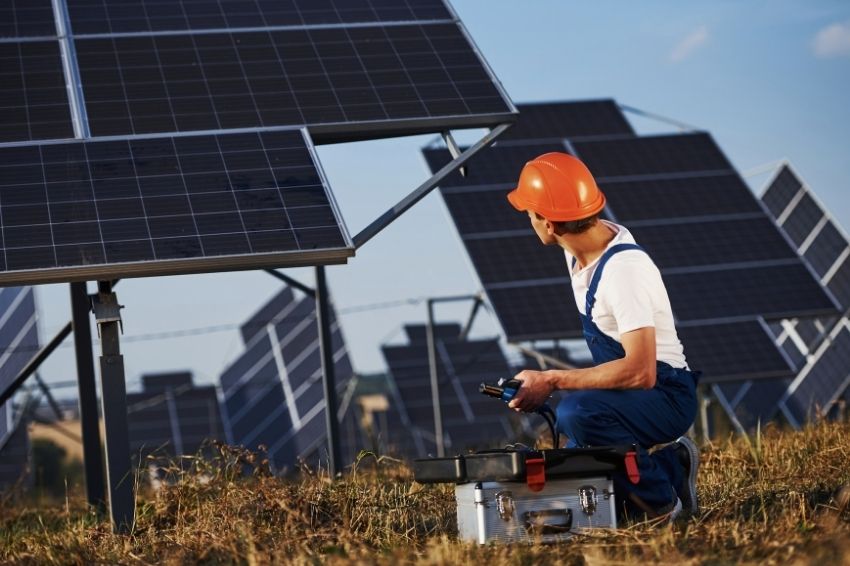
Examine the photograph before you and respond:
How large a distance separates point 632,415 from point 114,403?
2.59 meters

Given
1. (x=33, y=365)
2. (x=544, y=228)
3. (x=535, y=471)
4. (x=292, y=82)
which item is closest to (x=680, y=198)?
(x=292, y=82)

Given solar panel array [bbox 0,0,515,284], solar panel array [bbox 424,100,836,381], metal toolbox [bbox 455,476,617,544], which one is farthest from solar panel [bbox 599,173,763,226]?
metal toolbox [bbox 455,476,617,544]

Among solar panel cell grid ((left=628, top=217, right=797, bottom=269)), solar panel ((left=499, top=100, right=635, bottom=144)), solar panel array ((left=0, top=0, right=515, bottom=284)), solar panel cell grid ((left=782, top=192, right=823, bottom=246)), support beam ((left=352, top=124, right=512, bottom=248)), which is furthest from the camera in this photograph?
solar panel cell grid ((left=782, top=192, right=823, bottom=246))

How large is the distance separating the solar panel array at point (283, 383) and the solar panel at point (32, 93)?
39.4 feet

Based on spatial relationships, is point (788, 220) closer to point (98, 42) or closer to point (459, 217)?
point (459, 217)

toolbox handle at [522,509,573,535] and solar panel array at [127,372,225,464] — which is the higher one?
solar panel array at [127,372,225,464]

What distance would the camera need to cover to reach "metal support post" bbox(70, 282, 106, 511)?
8.56m

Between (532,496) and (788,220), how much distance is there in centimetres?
1948

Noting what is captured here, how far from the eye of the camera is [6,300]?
15.2 m

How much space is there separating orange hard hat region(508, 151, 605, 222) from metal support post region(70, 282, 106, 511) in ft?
13.3

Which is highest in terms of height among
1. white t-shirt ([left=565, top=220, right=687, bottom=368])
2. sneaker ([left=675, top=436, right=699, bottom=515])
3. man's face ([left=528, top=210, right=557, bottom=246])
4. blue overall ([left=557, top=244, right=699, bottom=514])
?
man's face ([left=528, top=210, right=557, bottom=246])

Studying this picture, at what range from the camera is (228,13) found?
895cm

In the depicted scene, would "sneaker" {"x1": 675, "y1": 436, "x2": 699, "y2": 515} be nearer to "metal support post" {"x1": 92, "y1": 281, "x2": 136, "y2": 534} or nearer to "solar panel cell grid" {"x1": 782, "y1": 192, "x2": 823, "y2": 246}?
"metal support post" {"x1": 92, "y1": 281, "x2": 136, "y2": 534}

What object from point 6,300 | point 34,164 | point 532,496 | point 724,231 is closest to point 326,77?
point 34,164
